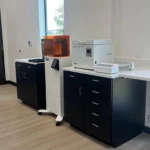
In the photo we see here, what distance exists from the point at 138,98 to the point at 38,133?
56.8 inches

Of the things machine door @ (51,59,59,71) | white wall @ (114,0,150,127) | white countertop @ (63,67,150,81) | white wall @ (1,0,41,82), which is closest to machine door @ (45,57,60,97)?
machine door @ (51,59,59,71)

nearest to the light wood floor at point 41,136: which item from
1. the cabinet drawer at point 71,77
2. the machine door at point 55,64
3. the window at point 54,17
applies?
the cabinet drawer at point 71,77

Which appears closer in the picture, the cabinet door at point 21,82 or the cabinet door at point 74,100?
the cabinet door at point 74,100

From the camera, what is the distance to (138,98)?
8.73ft

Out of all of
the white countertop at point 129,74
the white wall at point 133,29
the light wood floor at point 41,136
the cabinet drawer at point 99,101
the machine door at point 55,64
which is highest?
the white wall at point 133,29

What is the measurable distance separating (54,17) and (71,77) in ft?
6.65

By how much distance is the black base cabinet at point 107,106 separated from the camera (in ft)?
7.81

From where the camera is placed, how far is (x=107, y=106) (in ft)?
7.85

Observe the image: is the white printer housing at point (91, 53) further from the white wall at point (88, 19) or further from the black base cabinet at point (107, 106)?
the white wall at point (88, 19)

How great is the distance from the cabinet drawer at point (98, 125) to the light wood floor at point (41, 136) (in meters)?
0.12

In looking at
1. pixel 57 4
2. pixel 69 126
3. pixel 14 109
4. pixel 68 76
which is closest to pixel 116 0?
pixel 68 76

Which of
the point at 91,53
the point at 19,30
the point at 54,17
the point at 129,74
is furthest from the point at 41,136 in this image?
the point at 19,30

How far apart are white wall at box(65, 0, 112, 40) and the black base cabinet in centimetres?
91

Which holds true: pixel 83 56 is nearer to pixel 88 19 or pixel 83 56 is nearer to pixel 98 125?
pixel 98 125
